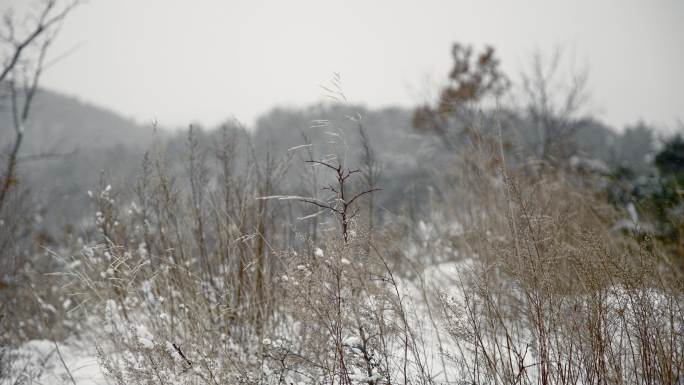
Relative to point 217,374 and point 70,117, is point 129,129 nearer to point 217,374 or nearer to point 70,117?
point 70,117

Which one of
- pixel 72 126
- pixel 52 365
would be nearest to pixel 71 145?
pixel 72 126

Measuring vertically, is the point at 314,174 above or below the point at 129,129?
below

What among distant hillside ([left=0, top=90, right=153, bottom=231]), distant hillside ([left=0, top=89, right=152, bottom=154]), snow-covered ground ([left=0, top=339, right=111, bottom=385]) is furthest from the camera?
distant hillside ([left=0, top=89, right=152, bottom=154])

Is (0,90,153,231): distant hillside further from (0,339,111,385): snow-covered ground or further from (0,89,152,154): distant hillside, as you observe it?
(0,339,111,385): snow-covered ground

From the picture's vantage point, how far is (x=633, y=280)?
1.46m

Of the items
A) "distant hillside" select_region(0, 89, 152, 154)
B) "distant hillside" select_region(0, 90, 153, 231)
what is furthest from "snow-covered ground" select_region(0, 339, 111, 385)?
"distant hillside" select_region(0, 89, 152, 154)

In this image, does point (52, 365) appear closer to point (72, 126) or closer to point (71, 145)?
point (71, 145)

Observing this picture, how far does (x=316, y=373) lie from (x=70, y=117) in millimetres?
39549

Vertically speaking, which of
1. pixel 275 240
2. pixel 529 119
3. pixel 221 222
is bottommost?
pixel 275 240

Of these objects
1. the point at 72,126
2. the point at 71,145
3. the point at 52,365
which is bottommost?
the point at 52,365

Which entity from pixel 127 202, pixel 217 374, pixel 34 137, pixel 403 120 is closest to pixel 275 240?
pixel 217 374

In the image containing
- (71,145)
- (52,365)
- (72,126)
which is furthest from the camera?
(72,126)

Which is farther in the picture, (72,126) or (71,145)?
(72,126)

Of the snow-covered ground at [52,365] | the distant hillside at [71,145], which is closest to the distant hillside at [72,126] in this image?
the distant hillside at [71,145]
